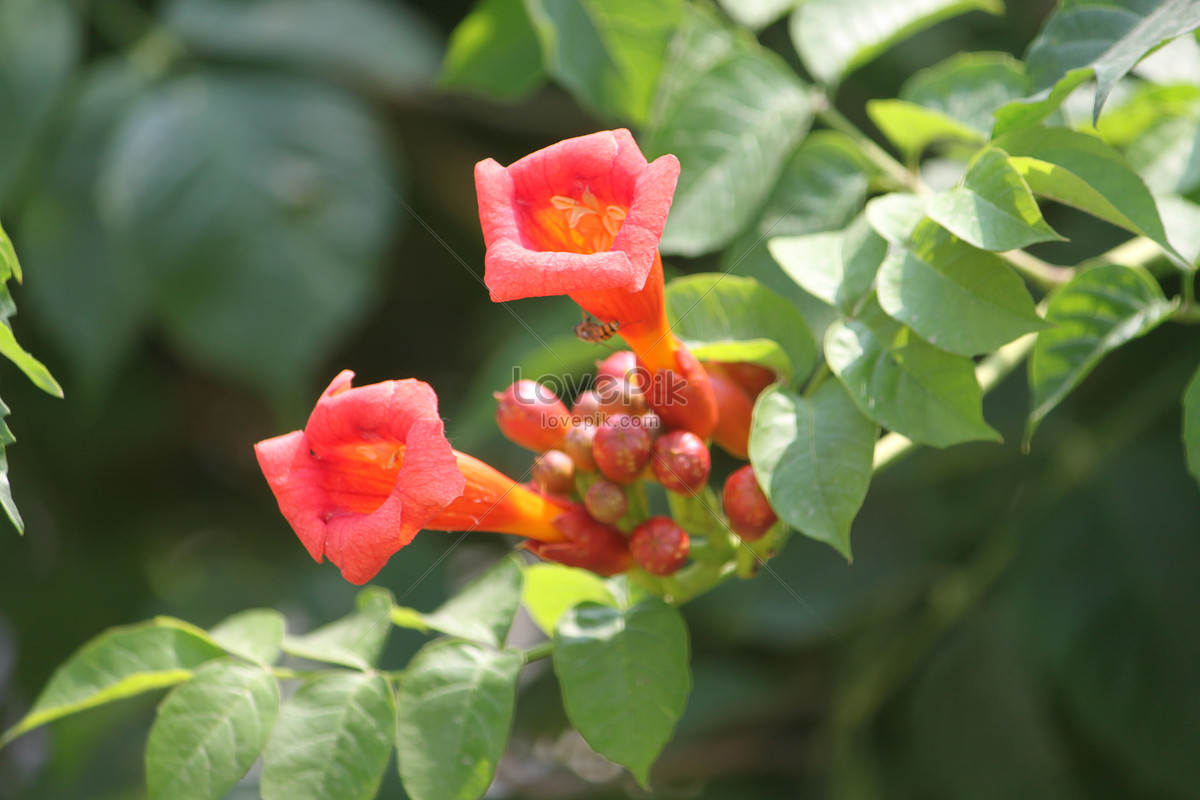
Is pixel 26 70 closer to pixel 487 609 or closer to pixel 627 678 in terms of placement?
pixel 487 609

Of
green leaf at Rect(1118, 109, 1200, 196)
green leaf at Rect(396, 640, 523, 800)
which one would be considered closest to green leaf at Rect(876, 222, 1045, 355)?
green leaf at Rect(1118, 109, 1200, 196)

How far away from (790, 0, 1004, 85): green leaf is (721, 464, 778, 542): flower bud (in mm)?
806

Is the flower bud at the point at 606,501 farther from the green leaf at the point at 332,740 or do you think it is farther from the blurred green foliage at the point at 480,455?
the blurred green foliage at the point at 480,455

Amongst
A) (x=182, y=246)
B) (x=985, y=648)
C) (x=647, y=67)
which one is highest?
(x=647, y=67)

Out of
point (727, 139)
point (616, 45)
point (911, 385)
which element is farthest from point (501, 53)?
point (911, 385)

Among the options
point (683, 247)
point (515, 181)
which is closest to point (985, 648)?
point (683, 247)

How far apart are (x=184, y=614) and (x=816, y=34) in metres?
2.52

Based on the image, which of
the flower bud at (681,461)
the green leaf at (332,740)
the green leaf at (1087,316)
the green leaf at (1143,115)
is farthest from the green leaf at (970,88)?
the green leaf at (332,740)

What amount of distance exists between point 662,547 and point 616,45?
3.51 feet

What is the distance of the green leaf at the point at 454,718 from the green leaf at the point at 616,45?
43.5 inches

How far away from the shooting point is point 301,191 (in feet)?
8.77

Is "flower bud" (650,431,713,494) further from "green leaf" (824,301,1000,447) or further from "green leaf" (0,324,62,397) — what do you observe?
"green leaf" (0,324,62,397)

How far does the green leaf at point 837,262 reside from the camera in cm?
137

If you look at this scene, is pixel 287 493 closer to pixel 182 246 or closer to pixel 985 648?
pixel 182 246
